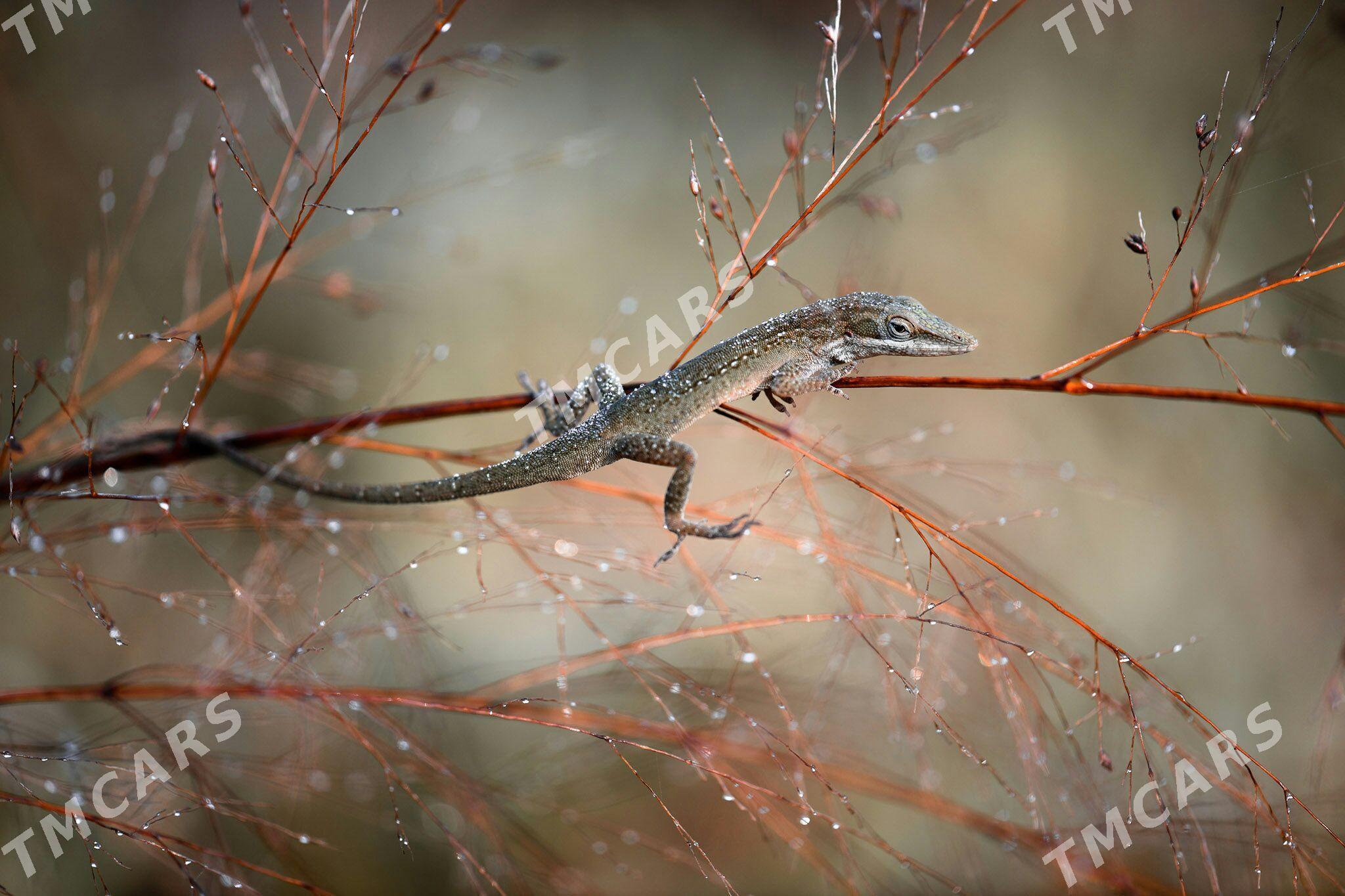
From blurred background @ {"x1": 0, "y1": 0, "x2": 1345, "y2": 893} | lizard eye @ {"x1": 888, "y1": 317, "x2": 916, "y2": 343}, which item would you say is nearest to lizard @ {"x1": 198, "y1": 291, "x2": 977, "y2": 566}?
lizard eye @ {"x1": 888, "y1": 317, "x2": 916, "y2": 343}

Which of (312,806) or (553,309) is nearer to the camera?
(312,806)

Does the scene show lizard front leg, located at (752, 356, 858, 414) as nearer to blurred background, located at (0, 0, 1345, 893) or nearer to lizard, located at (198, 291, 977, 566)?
lizard, located at (198, 291, 977, 566)

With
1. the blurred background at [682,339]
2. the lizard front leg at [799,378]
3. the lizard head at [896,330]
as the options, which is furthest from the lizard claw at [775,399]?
the blurred background at [682,339]

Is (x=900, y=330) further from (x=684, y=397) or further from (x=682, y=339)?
(x=682, y=339)

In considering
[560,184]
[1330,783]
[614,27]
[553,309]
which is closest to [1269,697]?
[1330,783]

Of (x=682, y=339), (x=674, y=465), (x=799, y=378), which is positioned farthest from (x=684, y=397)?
(x=682, y=339)

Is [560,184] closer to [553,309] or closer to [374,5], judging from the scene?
[553,309]

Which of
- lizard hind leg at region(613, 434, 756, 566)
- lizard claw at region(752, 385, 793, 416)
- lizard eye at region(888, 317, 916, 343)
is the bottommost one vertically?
lizard hind leg at region(613, 434, 756, 566)
